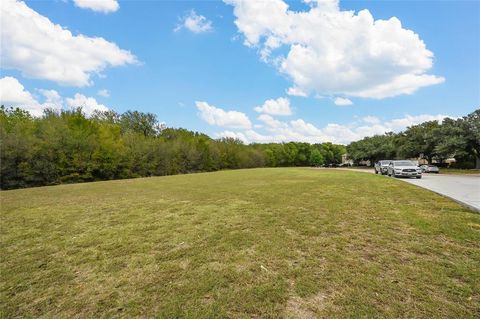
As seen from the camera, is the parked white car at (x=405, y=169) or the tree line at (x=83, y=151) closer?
the parked white car at (x=405, y=169)

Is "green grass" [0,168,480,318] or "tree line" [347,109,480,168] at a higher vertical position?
"tree line" [347,109,480,168]

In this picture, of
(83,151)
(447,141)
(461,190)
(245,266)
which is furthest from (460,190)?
(83,151)

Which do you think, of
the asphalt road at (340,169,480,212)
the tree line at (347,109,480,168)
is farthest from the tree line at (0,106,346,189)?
the tree line at (347,109,480,168)

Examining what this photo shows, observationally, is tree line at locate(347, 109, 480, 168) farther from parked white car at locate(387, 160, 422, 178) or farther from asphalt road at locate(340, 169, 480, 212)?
asphalt road at locate(340, 169, 480, 212)

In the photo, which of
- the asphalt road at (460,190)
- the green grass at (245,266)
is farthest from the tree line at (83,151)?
the asphalt road at (460,190)

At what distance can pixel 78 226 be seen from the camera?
5.97 meters

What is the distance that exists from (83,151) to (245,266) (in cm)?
2933

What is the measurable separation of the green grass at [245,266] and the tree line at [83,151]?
21150mm

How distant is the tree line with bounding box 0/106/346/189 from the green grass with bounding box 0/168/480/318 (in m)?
21.1

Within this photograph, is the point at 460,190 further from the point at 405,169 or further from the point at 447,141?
the point at 447,141

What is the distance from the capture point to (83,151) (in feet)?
89.7

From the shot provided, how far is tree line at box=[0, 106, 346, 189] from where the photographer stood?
895 inches

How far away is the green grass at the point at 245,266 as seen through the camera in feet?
8.77

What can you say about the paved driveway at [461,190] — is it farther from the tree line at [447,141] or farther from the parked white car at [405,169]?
the tree line at [447,141]
